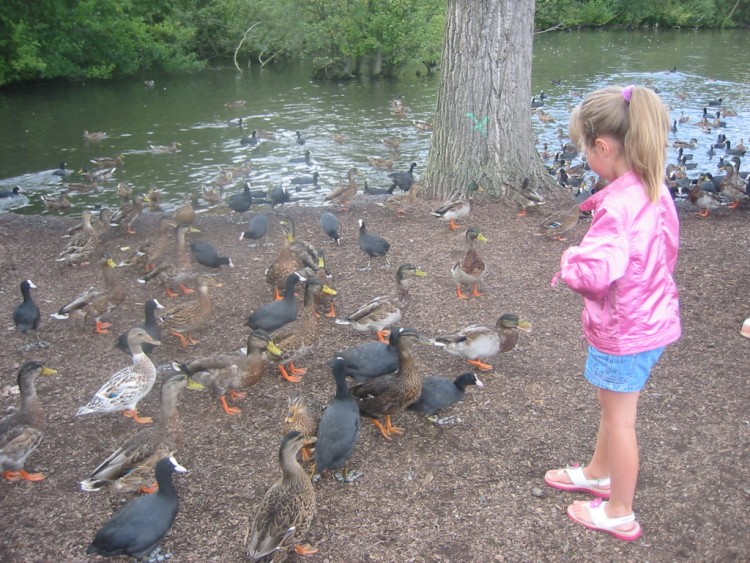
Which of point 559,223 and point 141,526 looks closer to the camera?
point 141,526

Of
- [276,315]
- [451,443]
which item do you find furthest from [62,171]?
[451,443]

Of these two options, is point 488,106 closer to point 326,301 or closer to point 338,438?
point 326,301

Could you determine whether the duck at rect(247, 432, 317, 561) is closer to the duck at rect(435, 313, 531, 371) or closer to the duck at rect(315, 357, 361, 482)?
the duck at rect(315, 357, 361, 482)

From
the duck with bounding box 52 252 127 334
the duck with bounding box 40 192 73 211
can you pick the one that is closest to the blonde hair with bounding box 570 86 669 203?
the duck with bounding box 52 252 127 334

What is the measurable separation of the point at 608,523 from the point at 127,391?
3.95m

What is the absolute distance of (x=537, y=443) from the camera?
485cm

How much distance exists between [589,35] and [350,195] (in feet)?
127

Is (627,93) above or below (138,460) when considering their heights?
above

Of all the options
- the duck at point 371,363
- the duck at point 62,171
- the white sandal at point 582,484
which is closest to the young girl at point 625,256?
the white sandal at point 582,484

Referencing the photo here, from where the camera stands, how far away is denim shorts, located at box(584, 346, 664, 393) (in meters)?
3.38

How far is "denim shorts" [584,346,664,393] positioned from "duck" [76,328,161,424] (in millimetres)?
3868

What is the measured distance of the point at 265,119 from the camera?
67.5 ft

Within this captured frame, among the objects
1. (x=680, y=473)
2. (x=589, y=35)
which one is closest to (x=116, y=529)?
(x=680, y=473)

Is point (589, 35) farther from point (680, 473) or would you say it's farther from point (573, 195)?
point (680, 473)
